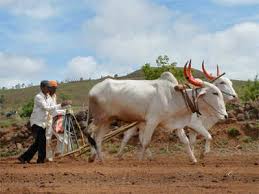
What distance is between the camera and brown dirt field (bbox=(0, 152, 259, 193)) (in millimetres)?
8719

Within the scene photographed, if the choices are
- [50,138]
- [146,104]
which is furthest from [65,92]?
[146,104]

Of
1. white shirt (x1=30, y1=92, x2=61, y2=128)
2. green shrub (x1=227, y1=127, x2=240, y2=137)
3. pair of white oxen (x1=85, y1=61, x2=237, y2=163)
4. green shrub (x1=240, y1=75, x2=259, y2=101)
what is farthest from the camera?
green shrub (x1=240, y1=75, x2=259, y2=101)

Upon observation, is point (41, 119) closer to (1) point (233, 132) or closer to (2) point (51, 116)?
(2) point (51, 116)

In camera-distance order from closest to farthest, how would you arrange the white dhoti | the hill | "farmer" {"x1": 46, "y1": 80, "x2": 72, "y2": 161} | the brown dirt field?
1. the brown dirt field
2. "farmer" {"x1": 46, "y1": 80, "x2": 72, "y2": 161}
3. the white dhoti
4. the hill

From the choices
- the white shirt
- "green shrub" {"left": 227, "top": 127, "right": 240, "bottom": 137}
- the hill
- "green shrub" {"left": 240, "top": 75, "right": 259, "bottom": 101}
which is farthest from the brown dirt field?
the hill

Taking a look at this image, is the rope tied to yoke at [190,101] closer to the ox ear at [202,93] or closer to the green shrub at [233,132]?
the ox ear at [202,93]

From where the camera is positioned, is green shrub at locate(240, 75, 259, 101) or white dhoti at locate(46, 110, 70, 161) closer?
white dhoti at locate(46, 110, 70, 161)

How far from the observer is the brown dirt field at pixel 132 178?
872cm

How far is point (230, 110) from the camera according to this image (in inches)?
944

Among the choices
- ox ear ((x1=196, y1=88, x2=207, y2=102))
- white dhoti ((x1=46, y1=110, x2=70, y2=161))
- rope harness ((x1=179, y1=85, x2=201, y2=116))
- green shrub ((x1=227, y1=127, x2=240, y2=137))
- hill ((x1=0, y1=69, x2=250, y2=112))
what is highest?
hill ((x1=0, y1=69, x2=250, y2=112))

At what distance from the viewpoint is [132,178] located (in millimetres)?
9914

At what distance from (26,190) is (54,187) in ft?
2.00

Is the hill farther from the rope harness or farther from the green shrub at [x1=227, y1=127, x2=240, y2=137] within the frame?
the rope harness

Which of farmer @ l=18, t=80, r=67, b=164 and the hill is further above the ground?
the hill
